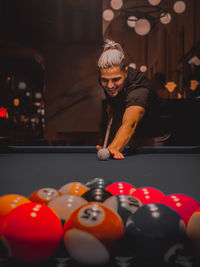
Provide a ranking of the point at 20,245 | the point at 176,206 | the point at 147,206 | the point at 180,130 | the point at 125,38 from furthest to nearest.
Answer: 1. the point at 125,38
2. the point at 180,130
3. the point at 176,206
4. the point at 147,206
5. the point at 20,245

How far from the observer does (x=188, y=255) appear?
2.44ft

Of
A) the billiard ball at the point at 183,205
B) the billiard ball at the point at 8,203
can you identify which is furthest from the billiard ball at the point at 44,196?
the billiard ball at the point at 183,205

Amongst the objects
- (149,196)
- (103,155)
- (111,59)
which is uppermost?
(111,59)

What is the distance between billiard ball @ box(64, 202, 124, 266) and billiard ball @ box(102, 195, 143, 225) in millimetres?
137

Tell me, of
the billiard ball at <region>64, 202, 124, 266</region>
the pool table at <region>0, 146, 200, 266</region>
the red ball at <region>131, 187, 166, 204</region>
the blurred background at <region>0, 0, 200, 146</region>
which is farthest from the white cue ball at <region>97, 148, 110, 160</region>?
the blurred background at <region>0, 0, 200, 146</region>

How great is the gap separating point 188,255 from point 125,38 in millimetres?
8750

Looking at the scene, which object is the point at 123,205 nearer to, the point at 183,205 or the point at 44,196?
the point at 183,205

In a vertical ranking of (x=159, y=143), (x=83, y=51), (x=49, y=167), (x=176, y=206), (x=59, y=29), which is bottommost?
(x=159, y=143)

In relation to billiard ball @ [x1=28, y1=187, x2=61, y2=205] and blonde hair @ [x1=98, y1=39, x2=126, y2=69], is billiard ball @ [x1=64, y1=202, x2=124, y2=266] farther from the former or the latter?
blonde hair @ [x1=98, y1=39, x2=126, y2=69]

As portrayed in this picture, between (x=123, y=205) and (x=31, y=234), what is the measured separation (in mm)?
346

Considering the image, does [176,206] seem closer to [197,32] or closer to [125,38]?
[197,32]

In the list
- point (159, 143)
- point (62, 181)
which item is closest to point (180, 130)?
point (159, 143)

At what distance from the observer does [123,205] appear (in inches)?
38.0

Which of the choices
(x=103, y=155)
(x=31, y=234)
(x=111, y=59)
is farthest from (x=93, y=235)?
(x=111, y=59)
